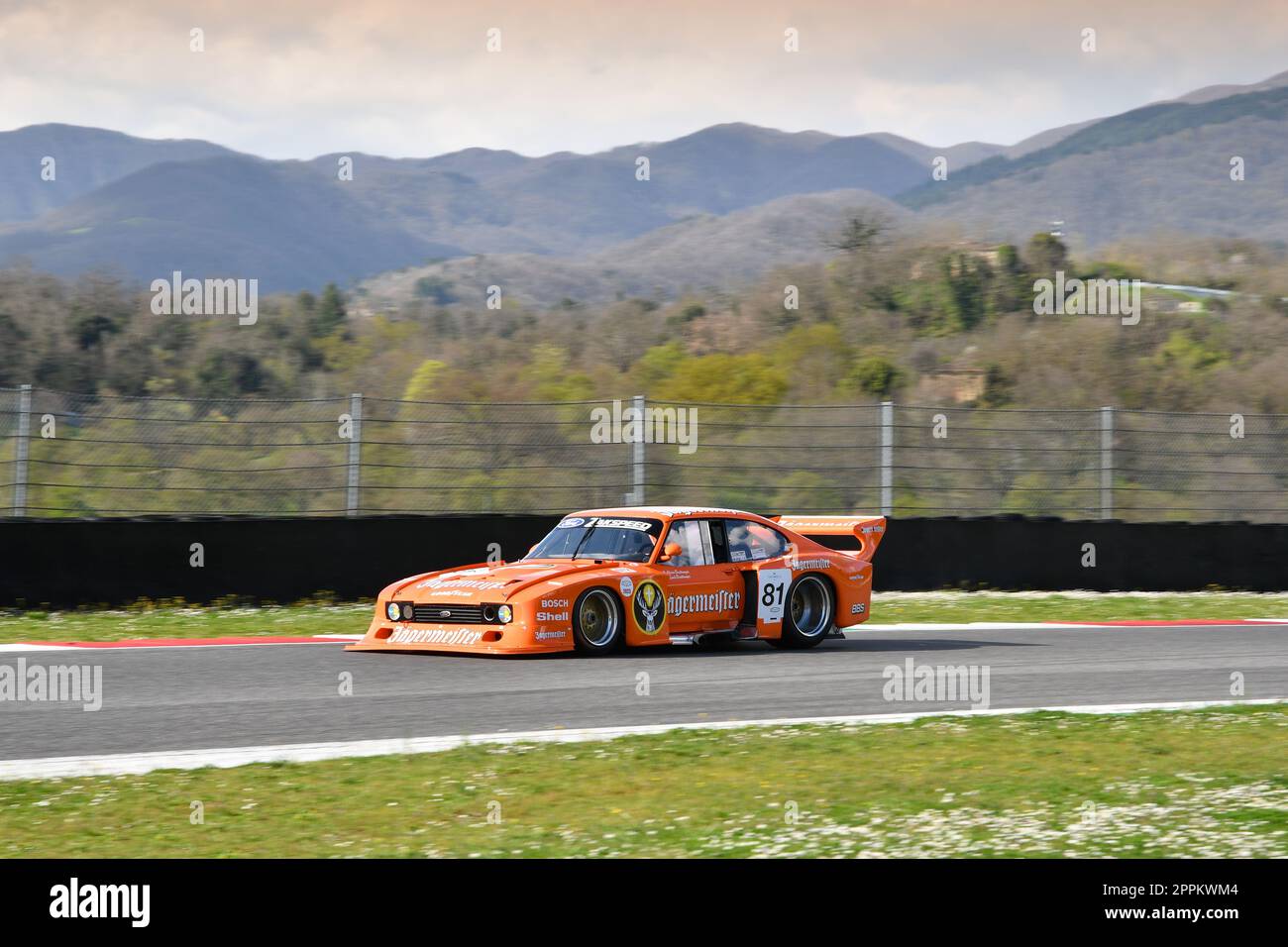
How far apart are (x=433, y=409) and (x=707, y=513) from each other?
23.3 feet

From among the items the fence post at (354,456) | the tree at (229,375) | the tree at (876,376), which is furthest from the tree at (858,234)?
the fence post at (354,456)

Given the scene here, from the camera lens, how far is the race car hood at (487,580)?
12258mm

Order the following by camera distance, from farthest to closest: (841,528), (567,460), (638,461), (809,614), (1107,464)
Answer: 1. (567,460)
2. (1107,464)
3. (638,461)
4. (841,528)
5. (809,614)

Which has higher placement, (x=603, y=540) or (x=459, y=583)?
(x=603, y=540)

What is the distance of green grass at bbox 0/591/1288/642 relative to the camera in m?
14.6

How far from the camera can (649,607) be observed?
42.2ft

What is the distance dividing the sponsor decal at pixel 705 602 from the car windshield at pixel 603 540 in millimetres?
475

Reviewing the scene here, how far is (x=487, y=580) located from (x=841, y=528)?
137 inches

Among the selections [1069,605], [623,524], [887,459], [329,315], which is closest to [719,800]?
[623,524]

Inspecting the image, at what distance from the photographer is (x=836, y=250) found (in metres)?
46.8

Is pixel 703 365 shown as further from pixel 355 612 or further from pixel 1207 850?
pixel 1207 850

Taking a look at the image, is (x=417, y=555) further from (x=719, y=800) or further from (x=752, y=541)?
(x=719, y=800)

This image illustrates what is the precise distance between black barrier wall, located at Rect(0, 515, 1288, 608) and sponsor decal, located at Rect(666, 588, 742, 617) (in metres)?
4.30

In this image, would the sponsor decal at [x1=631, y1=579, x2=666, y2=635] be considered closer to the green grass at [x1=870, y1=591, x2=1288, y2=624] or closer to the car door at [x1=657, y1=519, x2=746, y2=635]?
the car door at [x1=657, y1=519, x2=746, y2=635]
